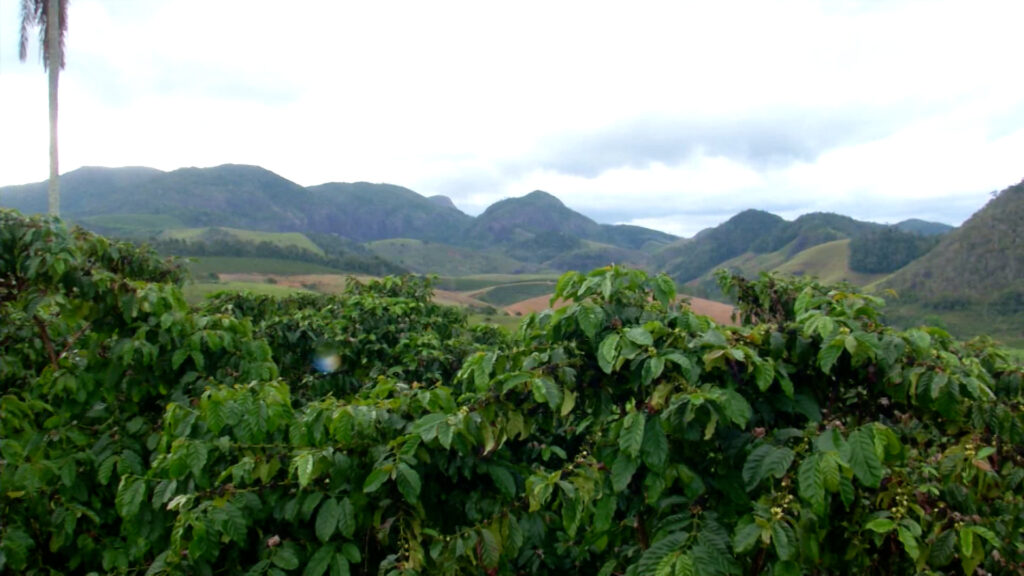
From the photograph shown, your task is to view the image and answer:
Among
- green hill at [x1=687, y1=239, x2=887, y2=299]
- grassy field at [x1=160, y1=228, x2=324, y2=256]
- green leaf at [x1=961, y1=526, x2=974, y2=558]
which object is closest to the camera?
green leaf at [x1=961, y1=526, x2=974, y2=558]

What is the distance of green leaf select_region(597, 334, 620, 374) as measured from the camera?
253 centimetres

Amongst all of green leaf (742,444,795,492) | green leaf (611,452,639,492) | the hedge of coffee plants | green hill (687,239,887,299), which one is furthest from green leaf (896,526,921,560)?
green hill (687,239,887,299)

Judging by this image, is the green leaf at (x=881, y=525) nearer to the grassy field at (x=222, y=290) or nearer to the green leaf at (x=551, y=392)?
the green leaf at (x=551, y=392)

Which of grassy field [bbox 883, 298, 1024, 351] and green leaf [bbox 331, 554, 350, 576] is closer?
green leaf [bbox 331, 554, 350, 576]

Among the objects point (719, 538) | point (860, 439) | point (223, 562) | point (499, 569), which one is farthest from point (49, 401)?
point (860, 439)

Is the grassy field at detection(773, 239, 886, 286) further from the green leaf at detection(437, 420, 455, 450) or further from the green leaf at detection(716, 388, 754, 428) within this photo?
the green leaf at detection(437, 420, 455, 450)

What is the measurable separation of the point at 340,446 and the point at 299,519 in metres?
0.38

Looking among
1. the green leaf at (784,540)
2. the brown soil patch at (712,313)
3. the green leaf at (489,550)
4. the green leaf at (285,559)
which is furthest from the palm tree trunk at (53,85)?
the green leaf at (784,540)

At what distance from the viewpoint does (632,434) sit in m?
2.41

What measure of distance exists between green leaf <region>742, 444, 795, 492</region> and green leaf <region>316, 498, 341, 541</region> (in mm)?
1685

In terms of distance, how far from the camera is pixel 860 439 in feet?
7.32

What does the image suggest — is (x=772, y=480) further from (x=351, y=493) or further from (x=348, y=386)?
(x=348, y=386)

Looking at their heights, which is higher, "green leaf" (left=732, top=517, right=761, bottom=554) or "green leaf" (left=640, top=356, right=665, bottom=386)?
"green leaf" (left=640, top=356, right=665, bottom=386)

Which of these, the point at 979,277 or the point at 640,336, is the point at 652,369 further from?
the point at 979,277
